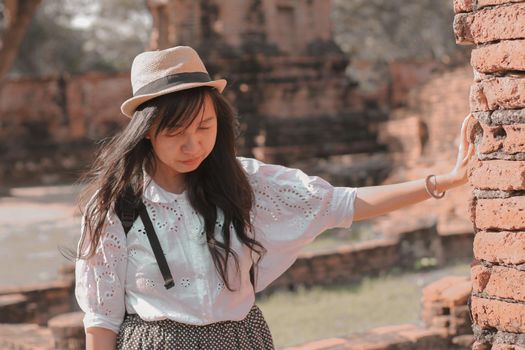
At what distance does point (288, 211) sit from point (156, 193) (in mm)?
397

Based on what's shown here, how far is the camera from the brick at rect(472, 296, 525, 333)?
8.39 feet

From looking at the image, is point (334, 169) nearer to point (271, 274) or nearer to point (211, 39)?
point (211, 39)

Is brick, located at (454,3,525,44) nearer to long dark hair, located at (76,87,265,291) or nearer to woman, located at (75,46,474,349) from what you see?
woman, located at (75,46,474,349)

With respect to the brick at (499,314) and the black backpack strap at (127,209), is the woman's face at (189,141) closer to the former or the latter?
the black backpack strap at (127,209)

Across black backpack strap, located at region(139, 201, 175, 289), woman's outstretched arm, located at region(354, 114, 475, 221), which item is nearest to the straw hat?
black backpack strap, located at region(139, 201, 175, 289)

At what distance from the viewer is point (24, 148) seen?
22.3m

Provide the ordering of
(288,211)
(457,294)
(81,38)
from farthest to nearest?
(81,38) < (457,294) < (288,211)

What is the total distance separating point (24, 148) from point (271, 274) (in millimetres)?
20431

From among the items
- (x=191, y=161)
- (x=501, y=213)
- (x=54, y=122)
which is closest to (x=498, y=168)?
(x=501, y=213)

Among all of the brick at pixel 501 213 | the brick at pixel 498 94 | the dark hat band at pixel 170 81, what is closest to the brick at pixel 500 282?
the brick at pixel 501 213

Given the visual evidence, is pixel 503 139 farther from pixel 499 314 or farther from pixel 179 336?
pixel 179 336

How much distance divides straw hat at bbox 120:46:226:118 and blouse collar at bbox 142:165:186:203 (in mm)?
207

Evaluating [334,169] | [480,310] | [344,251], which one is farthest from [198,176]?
[334,169]

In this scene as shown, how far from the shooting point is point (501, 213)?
259 cm
